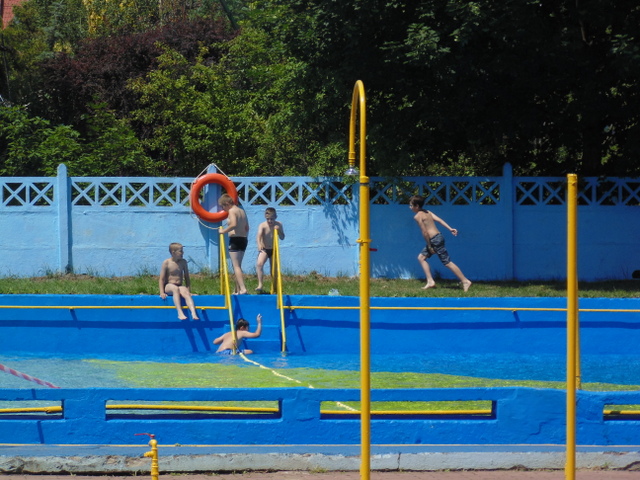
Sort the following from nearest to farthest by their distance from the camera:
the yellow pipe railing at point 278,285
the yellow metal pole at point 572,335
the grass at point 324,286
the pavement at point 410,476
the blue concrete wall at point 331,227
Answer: the yellow metal pole at point 572,335
the pavement at point 410,476
the yellow pipe railing at point 278,285
the grass at point 324,286
the blue concrete wall at point 331,227

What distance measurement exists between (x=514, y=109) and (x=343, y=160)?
3.55 meters

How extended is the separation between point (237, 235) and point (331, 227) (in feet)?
8.43

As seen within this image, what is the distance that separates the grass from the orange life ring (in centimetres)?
109

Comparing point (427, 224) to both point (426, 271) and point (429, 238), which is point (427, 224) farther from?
point (426, 271)

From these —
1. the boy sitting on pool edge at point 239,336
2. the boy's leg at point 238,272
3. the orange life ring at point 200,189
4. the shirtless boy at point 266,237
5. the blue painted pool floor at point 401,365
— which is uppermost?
the orange life ring at point 200,189

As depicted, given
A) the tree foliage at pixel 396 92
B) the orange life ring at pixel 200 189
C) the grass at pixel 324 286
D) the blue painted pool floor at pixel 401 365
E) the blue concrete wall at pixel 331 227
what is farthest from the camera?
the blue concrete wall at pixel 331 227

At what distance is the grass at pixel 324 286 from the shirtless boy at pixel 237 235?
70 centimetres

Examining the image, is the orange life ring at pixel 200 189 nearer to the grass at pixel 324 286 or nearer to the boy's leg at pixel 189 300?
the grass at pixel 324 286

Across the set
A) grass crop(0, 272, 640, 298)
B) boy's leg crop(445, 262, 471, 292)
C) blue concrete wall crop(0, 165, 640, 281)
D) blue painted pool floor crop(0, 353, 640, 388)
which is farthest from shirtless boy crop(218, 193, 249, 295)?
boy's leg crop(445, 262, 471, 292)

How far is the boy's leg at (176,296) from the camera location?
13.4 m

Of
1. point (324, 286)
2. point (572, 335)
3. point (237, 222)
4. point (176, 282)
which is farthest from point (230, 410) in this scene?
point (324, 286)

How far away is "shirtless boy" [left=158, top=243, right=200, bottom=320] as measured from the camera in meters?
13.5

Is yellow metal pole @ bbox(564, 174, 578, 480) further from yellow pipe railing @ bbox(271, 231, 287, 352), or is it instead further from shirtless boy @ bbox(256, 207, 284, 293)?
shirtless boy @ bbox(256, 207, 284, 293)

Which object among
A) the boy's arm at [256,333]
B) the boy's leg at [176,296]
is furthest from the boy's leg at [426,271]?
the boy's leg at [176,296]
